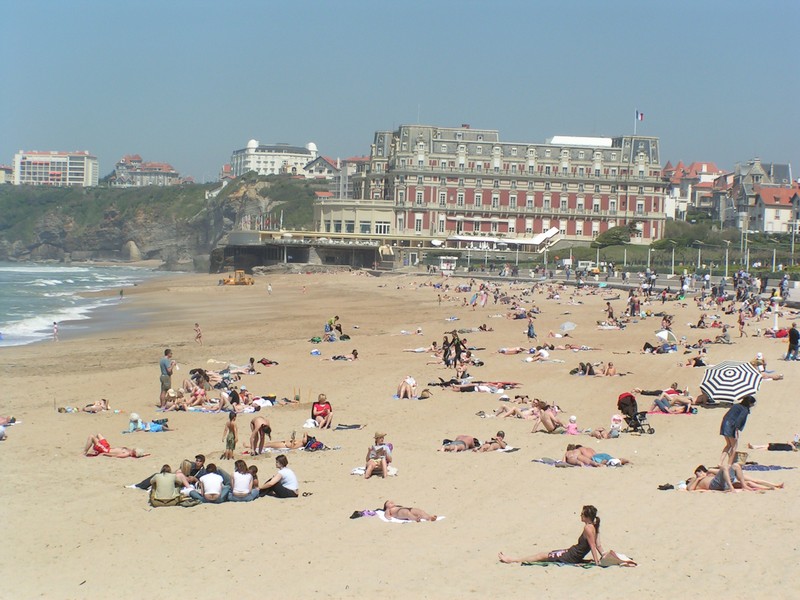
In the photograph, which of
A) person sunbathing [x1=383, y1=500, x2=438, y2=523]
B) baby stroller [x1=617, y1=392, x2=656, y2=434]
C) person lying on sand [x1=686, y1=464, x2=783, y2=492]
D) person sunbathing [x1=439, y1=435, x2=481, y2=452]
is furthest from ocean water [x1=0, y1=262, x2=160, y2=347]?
person lying on sand [x1=686, y1=464, x2=783, y2=492]

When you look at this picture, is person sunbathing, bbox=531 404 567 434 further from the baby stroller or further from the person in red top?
the person in red top

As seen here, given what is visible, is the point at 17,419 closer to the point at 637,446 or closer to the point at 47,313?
the point at 637,446

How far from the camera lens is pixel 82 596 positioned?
321 inches

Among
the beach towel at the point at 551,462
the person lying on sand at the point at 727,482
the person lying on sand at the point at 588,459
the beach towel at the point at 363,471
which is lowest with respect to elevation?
the beach towel at the point at 363,471

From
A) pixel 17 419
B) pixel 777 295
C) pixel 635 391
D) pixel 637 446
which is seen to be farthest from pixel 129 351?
pixel 777 295

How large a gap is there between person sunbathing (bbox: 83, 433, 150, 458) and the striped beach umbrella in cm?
798

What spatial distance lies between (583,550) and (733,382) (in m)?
6.47

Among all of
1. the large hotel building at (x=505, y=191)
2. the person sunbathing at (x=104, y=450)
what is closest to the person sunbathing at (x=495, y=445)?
the person sunbathing at (x=104, y=450)

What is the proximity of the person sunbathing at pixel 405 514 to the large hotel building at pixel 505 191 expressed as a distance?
2821 inches

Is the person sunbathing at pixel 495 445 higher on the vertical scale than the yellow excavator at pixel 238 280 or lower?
lower

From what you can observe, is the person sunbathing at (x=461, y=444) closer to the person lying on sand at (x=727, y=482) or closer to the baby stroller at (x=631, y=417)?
the baby stroller at (x=631, y=417)

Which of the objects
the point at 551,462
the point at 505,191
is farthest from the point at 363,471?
the point at 505,191

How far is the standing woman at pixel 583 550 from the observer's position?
8.54 metres

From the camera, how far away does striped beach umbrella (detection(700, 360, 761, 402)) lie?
13867 mm
